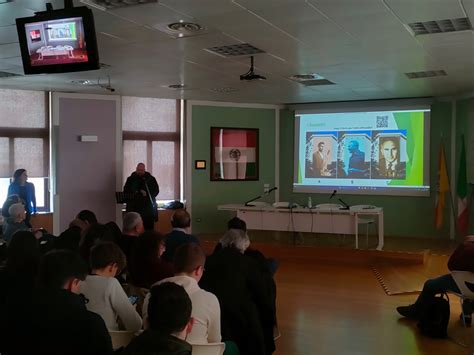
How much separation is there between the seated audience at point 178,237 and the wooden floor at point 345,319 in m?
1.20

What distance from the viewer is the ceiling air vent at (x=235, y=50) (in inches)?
238

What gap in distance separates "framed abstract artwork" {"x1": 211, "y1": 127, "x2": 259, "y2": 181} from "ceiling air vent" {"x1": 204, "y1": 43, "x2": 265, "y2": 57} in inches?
185

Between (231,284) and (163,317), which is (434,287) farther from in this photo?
(163,317)

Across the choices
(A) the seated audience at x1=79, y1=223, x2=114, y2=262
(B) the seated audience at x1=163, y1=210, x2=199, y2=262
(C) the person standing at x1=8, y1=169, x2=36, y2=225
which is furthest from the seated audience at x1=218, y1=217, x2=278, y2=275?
(C) the person standing at x1=8, y1=169, x2=36, y2=225

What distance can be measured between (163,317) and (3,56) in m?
5.60

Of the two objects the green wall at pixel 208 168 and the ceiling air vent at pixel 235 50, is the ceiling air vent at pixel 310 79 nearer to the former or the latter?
the ceiling air vent at pixel 235 50

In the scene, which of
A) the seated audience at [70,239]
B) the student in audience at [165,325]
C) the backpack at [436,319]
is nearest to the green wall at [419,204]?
the backpack at [436,319]

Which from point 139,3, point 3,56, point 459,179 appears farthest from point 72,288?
point 459,179

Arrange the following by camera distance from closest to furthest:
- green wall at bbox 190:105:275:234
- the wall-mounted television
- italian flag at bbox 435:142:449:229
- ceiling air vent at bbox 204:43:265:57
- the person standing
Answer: the wall-mounted television → ceiling air vent at bbox 204:43:265:57 → the person standing → italian flag at bbox 435:142:449:229 → green wall at bbox 190:105:275:234

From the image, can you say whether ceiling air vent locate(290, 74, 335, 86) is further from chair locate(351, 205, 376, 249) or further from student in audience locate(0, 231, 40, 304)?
student in audience locate(0, 231, 40, 304)

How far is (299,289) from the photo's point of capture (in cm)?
655

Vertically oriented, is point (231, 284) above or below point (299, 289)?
above

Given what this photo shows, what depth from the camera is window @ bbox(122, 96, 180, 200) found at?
10.3 m

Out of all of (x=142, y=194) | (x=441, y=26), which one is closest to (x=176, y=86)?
(x=142, y=194)
